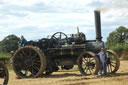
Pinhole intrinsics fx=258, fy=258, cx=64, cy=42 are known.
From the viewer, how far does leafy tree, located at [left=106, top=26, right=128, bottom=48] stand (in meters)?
59.7

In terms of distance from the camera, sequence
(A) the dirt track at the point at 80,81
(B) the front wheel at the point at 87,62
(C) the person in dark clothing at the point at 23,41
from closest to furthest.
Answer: (A) the dirt track at the point at 80,81, (B) the front wheel at the point at 87,62, (C) the person in dark clothing at the point at 23,41

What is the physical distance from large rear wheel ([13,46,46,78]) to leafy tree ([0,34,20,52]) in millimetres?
37504

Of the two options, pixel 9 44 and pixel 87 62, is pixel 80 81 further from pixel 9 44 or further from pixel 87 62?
pixel 9 44

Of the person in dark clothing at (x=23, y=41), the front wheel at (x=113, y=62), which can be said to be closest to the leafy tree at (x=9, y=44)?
the person in dark clothing at (x=23, y=41)

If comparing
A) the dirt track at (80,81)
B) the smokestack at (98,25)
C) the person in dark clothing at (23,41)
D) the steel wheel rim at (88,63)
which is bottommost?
the dirt track at (80,81)

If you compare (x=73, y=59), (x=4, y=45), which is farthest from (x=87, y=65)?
(x=4, y=45)

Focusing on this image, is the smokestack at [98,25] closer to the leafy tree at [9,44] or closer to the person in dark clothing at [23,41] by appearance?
the person in dark clothing at [23,41]

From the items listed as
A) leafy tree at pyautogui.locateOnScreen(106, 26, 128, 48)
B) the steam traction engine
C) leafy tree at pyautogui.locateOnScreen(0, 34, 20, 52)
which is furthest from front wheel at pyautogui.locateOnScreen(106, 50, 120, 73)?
leafy tree at pyautogui.locateOnScreen(106, 26, 128, 48)

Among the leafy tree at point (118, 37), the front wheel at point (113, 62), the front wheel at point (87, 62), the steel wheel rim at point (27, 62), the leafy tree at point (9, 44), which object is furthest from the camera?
the leafy tree at point (118, 37)

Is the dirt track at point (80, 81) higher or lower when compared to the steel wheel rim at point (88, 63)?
lower

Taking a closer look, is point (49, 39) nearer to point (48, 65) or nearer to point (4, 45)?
point (48, 65)

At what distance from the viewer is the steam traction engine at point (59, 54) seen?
41.7ft

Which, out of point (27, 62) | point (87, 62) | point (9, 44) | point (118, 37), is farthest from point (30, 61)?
point (118, 37)

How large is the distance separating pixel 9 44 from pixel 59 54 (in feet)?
145
